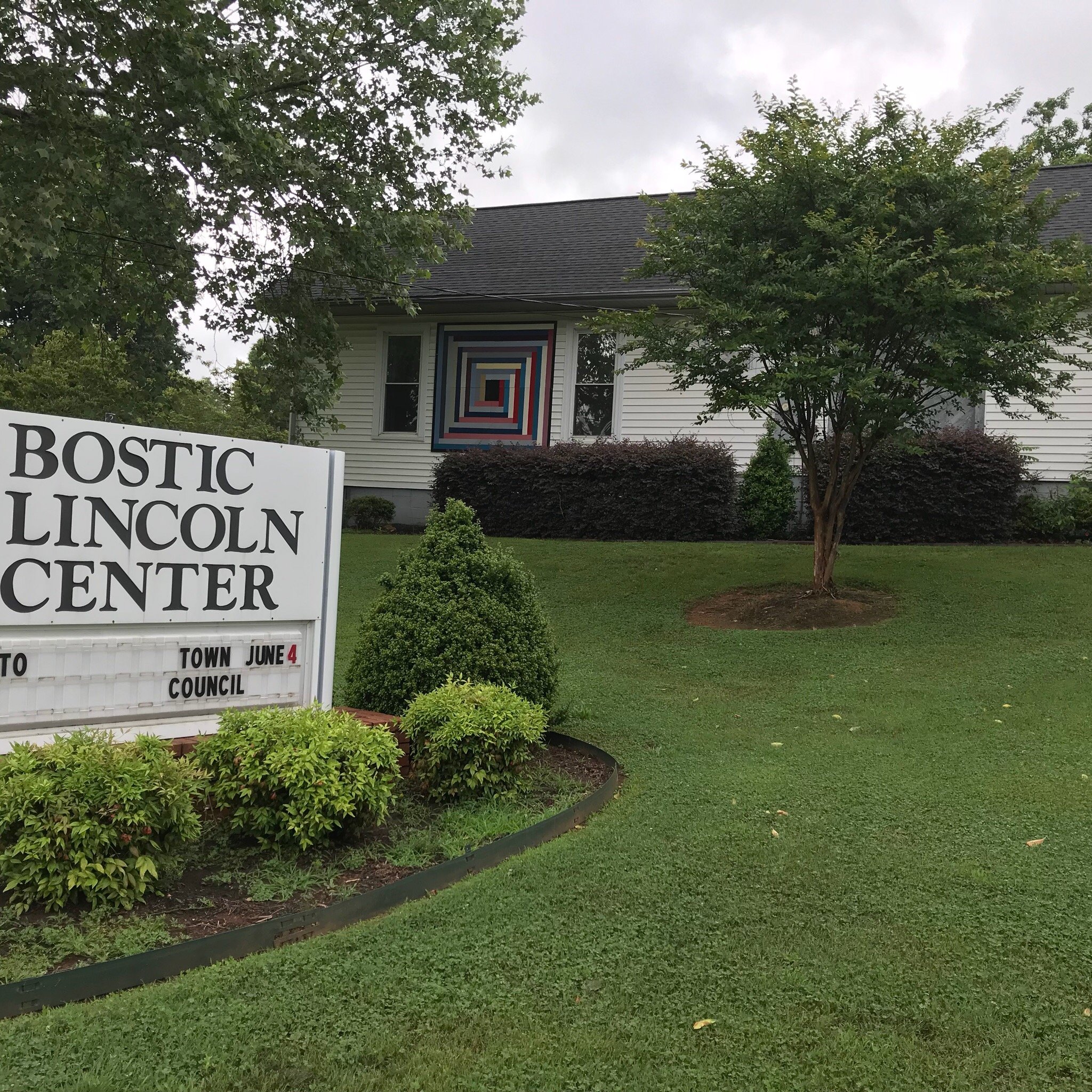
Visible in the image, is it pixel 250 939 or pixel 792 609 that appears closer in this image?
pixel 250 939

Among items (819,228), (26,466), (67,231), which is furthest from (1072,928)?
(67,231)

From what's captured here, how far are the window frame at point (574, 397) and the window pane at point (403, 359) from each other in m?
3.05

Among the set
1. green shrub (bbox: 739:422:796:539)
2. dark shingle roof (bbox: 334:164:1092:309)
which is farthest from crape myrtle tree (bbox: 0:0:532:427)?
green shrub (bbox: 739:422:796:539)

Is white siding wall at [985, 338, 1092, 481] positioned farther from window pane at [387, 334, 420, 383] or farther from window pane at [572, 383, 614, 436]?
window pane at [387, 334, 420, 383]

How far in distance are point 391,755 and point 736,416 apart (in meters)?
12.6

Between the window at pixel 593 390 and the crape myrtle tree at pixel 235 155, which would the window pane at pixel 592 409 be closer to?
the window at pixel 593 390

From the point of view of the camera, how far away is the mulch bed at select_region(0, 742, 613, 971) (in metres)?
3.23

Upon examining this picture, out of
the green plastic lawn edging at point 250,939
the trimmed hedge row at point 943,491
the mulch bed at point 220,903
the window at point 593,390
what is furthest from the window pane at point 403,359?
the mulch bed at point 220,903

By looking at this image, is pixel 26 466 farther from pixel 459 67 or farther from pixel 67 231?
pixel 459 67

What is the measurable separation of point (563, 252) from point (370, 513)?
6048 mm

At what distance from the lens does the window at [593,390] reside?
16.8 metres

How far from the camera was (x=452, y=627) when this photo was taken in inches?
210

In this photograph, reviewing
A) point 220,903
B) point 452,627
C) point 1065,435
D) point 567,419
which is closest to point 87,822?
point 220,903

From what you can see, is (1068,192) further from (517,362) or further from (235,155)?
(235,155)
